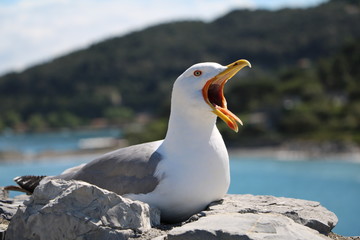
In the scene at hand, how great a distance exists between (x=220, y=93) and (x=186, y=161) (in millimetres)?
524

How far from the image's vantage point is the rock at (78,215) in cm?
304

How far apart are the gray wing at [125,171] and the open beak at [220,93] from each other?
1.63 feet

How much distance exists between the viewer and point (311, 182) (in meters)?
21.2

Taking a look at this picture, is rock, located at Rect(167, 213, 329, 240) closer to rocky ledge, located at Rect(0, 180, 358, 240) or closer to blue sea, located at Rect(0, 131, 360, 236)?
rocky ledge, located at Rect(0, 180, 358, 240)

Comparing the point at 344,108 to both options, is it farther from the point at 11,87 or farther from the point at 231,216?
the point at 11,87

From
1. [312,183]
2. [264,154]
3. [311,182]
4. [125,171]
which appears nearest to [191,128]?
[125,171]

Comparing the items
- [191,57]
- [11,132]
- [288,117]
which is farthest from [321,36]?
[11,132]

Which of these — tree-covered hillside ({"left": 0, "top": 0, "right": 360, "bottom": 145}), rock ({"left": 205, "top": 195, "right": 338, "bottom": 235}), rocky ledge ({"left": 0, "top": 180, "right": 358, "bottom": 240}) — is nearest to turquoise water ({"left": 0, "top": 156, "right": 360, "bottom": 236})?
rock ({"left": 205, "top": 195, "right": 338, "bottom": 235})

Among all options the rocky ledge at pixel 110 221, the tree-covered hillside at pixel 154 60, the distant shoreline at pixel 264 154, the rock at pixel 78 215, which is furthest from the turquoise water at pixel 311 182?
the tree-covered hillside at pixel 154 60

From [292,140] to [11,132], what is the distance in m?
60.2

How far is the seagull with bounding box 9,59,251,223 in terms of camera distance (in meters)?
3.54

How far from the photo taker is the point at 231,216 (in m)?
3.15

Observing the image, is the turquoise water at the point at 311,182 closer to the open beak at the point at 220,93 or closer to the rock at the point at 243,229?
the open beak at the point at 220,93

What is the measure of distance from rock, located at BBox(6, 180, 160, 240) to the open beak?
2.59ft
